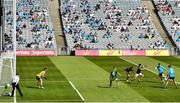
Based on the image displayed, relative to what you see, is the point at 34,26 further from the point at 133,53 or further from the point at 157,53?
the point at 157,53

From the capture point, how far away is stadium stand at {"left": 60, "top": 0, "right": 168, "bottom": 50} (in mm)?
71125

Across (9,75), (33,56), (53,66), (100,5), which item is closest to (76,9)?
(100,5)

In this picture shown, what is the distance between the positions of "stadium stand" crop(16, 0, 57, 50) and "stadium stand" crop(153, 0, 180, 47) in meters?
19.0

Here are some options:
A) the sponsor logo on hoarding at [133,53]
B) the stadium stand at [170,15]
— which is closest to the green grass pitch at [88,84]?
Answer: the sponsor logo on hoarding at [133,53]

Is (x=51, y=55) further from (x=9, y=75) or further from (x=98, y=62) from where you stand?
(x=9, y=75)

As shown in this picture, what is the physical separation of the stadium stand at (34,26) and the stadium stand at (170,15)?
A: 19015mm

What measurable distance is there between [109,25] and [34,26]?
39.7ft

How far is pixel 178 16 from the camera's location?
8150 cm

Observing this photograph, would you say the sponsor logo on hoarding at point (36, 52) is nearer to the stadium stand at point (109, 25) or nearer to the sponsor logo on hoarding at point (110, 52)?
the stadium stand at point (109, 25)

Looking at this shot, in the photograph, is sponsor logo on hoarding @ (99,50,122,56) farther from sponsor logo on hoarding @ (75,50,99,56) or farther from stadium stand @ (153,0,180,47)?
stadium stand @ (153,0,180,47)

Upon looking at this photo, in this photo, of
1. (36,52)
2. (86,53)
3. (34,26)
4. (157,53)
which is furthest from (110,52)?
(34,26)

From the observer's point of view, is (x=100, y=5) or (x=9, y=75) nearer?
(x=9, y=75)

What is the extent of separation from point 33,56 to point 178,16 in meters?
29.9

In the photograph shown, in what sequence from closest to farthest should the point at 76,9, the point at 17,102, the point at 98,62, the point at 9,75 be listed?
the point at 17,102, the point at 9,75, the point at 98,62, the point at 76,9
